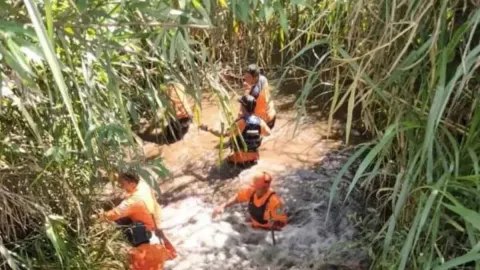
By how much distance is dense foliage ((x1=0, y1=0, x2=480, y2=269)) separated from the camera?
2172mm

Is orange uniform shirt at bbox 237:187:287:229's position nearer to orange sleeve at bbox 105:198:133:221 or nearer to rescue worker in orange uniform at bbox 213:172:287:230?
rescue worker in orange uniform at bbox 213:172:287:230

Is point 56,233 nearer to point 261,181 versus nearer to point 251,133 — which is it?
point 261,181

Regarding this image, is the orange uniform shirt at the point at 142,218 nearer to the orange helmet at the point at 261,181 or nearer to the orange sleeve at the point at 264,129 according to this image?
the orange helmet at the point at 261,181

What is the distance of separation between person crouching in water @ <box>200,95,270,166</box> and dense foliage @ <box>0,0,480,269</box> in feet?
5.95

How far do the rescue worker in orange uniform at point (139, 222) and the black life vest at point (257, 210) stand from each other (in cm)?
73

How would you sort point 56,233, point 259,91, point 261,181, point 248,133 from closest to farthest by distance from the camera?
point 56,233 → point 261,181 → point 248,133 → point 259,91

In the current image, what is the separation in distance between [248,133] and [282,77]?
2808 millimetres

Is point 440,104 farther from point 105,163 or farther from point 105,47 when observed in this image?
point 105,163

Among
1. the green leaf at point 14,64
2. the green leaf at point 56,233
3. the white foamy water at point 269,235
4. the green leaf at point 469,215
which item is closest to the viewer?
the green leaf at point 14,64

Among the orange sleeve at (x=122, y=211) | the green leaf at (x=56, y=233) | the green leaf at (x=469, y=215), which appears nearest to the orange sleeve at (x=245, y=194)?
the orange sleeve at (x=122, y=211)

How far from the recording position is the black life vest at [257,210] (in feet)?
15.2

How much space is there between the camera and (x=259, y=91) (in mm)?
5789

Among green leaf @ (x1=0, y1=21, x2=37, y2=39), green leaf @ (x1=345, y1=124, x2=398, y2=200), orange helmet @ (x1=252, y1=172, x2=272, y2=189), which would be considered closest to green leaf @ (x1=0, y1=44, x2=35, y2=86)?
green leaf @ (x1=0, y1=21, x2=37, y2=39)

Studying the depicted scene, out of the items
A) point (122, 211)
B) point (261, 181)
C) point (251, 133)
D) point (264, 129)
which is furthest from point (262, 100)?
point (122, 211)
